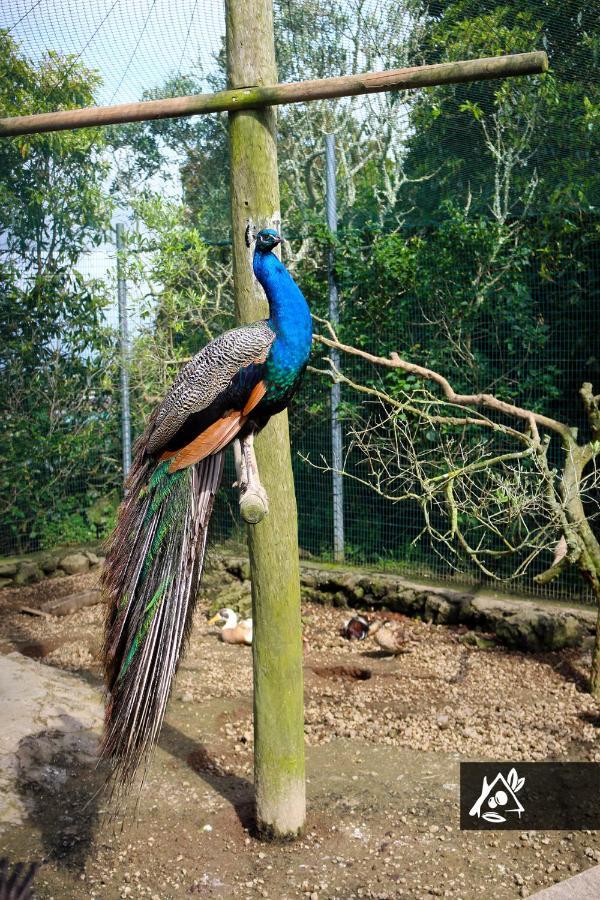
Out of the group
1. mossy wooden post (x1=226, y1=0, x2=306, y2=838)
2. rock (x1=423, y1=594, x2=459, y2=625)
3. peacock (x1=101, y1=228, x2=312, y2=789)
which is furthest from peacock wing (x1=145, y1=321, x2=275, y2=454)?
rock (x1=423, y1=594, x2=459, y2=625)

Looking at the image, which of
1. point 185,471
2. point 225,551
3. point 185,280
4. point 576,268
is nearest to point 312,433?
point 225,551

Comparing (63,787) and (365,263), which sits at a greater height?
(365,263)

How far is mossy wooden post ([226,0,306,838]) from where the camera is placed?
2918mm

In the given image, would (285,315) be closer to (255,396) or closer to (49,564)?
(255,396)

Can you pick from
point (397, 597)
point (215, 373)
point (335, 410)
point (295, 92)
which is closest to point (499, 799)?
point (215, 373)

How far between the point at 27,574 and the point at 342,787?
12.2 ft

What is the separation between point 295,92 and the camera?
8.88 ft

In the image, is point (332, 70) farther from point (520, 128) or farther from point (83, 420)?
point (83, 420)

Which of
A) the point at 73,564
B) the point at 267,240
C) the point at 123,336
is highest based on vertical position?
the point at 123,336

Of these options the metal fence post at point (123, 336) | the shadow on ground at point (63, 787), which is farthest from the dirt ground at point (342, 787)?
the metal fence post at point (123, 336)

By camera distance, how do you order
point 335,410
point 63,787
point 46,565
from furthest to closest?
point 46,565 < point 335,410 < point 63,787

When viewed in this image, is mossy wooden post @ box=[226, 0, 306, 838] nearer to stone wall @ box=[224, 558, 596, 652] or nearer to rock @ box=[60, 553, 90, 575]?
stone wall @ box=[224, 558, 596, 652]

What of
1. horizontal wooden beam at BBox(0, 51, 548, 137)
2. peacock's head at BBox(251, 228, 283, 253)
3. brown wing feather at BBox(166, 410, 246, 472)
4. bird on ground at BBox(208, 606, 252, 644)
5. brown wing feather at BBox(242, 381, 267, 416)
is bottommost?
bird on ground at BBox(208, 606, 252, 644)

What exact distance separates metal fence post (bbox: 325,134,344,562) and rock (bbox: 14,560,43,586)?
234cm
